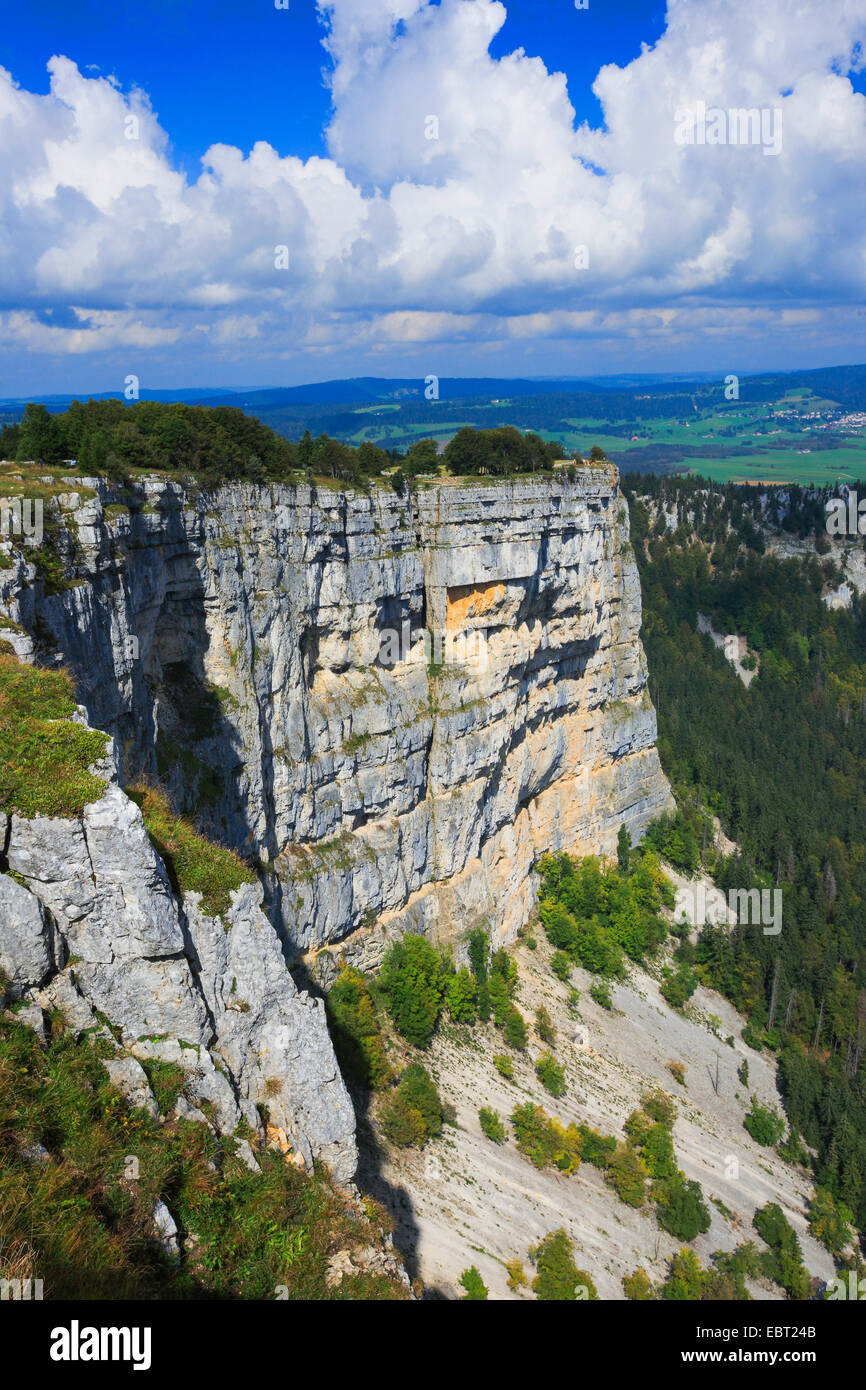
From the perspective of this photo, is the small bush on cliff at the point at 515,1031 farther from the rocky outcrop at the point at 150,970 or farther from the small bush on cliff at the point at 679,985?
the rocky outcrop at the point at 150,970

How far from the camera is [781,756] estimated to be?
312 ft

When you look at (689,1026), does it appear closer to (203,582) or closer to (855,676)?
(203,582)

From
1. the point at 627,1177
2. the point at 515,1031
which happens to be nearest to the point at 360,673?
the point at 515,1031

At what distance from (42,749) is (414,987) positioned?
3101 centimetres

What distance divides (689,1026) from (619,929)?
7.97 meters

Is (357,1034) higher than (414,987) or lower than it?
higher

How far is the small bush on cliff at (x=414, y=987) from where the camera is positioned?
41.1 m

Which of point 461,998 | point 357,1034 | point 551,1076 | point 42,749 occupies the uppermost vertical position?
point 42,749

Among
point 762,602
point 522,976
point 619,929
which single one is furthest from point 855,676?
point 522,976

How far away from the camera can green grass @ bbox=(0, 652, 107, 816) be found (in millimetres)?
14219

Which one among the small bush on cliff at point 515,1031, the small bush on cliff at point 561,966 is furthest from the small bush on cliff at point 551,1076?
the small bush on cliff at point 561,966

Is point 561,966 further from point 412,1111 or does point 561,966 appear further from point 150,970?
point 150,970

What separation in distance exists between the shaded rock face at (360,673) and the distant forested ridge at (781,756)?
2092 centimetres

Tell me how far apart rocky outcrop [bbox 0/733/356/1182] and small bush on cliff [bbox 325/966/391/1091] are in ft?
61.5
